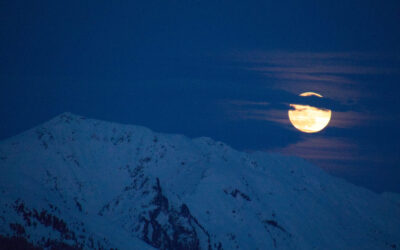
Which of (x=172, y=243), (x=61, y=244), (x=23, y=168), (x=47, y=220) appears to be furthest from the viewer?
A: (x=23, y=168)

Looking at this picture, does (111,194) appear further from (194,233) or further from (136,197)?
(194,233)

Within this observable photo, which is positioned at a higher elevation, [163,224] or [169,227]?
[163,224]

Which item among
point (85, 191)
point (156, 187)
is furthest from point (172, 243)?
point (85, 191)

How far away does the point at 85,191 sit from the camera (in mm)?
192125

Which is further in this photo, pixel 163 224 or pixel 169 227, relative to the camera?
pixel 163 224

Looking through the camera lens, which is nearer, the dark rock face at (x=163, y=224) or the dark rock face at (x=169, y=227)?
the dark rock face at (x=169, y=227)

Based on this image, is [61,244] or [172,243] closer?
[61,244]

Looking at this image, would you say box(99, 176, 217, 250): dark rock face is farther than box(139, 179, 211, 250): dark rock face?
Yes

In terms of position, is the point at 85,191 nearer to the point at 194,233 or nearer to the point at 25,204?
the point at 194,233

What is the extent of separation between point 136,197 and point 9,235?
143995mm

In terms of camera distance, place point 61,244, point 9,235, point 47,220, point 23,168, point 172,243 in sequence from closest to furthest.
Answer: point 9,235, point 61,244, point 47,220, point 172,243, point 23,168

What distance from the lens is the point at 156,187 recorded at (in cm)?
18950

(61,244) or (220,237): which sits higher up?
(220,237)

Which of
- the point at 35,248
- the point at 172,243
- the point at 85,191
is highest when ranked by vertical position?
the point at 85,191
